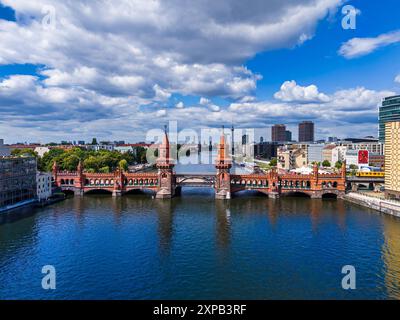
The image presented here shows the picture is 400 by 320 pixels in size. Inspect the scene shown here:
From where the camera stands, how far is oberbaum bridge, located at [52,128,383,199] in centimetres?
8612

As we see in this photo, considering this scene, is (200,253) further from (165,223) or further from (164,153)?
(164,153)

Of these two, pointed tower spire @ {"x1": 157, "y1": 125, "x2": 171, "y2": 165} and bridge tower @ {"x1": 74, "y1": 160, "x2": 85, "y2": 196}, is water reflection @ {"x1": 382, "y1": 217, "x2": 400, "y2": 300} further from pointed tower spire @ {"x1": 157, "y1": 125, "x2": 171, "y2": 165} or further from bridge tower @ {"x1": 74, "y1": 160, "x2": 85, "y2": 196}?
bridge tower @ {"x1": 74, "y1": 160, "x2": 85, "y2": 196}

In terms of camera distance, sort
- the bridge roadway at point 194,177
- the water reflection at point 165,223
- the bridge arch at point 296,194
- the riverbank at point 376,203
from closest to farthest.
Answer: the water reflection at point 165,223
the riverbank at point 376,203
the bridge arch at point 296,194
the bridge roadway at point 194,177

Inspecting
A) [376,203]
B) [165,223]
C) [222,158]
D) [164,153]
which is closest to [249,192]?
[222,158]

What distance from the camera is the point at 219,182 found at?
281 feet

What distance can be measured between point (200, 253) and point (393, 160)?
199 feet

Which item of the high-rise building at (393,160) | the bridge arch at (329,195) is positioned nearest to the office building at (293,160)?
the bridge arch at (329,195)

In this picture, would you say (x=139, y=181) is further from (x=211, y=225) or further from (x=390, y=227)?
(x=390, y=227)

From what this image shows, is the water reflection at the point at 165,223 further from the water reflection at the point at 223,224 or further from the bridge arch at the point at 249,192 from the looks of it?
the bridge arch at the point at 249,192

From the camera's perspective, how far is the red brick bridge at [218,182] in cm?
8612

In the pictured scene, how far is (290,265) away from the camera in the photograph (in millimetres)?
38156

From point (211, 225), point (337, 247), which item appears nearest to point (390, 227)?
point (337, 247)

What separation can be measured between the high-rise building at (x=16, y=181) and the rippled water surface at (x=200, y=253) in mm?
8949
